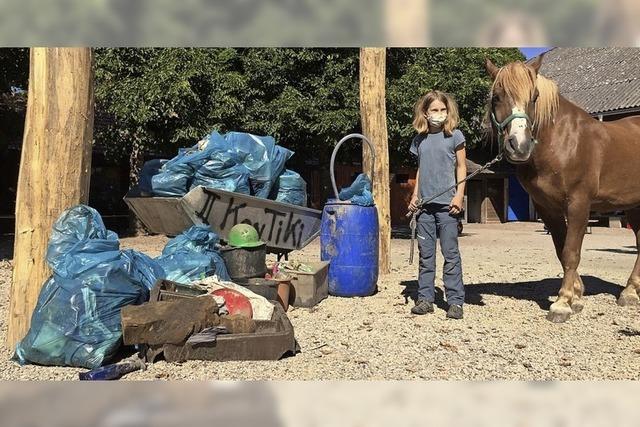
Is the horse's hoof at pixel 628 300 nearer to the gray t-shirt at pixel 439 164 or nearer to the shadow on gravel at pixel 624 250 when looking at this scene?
the gray t-shirt at pixel 439 164

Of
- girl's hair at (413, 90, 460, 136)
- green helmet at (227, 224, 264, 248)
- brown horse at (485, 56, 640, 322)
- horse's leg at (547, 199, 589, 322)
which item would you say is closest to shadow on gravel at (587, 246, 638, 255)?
brown horse at (485, 56, 640, 322)

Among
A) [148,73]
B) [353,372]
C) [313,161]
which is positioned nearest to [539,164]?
[353,372]

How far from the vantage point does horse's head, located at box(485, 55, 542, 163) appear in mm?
4672

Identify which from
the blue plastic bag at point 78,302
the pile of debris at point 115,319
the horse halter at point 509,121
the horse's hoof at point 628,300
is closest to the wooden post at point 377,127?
the horse halter at point 509,121

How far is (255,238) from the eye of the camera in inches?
223

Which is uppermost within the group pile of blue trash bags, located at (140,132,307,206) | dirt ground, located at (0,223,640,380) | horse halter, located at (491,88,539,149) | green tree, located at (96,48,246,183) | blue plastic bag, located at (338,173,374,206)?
green tree, located at (96,48,246,183)

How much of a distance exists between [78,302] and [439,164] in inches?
131

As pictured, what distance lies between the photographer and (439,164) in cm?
529

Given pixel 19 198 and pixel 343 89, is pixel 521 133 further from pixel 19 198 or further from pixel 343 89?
pixel 343 89

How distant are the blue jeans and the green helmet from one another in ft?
5.29

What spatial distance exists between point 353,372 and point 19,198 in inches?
107

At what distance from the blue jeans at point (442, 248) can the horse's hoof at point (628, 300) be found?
202 cm

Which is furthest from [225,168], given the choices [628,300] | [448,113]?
[628,300]

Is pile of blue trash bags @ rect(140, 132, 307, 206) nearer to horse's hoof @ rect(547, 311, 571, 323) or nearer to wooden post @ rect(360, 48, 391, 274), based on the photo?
wooden post @ rect(360, 48, 391, 274)
